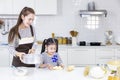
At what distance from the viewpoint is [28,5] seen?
17.0 feet

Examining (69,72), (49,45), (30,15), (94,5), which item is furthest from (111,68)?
(94,5)

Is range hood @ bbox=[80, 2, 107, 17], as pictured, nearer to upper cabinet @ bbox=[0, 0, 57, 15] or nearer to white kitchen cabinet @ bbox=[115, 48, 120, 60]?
upper cabinet @ bbox=[0, 0, 57, 15]

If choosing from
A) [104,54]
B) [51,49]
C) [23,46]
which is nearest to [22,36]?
[23,46]

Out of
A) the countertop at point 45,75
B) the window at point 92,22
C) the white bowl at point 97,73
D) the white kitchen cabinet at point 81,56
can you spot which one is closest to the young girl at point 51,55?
the countertop at point 45,75

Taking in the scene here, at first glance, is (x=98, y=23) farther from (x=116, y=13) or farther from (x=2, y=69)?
(x=2, y=69)

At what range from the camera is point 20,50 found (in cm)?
329

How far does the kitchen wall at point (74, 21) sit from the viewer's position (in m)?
5.56

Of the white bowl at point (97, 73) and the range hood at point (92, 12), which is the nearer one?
the white bowl at point (97, 73)

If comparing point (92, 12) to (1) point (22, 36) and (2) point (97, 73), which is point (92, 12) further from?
(2) point (97, 73)

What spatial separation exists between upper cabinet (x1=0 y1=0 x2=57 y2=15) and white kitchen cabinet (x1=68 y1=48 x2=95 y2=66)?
906mm

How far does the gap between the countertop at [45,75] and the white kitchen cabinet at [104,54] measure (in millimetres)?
2197

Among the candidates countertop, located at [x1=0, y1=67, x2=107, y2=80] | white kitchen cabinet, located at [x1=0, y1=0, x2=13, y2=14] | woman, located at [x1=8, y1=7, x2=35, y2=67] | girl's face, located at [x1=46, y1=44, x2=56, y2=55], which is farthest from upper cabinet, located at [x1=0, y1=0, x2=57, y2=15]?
countertop, located at [x1=0, y1=67, x2=107, y2=80]

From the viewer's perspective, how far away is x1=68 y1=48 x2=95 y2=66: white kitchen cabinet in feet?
16.9

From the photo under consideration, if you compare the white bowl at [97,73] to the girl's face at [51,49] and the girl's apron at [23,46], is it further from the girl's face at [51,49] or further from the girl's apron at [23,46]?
the girl's apron at [23,46]
